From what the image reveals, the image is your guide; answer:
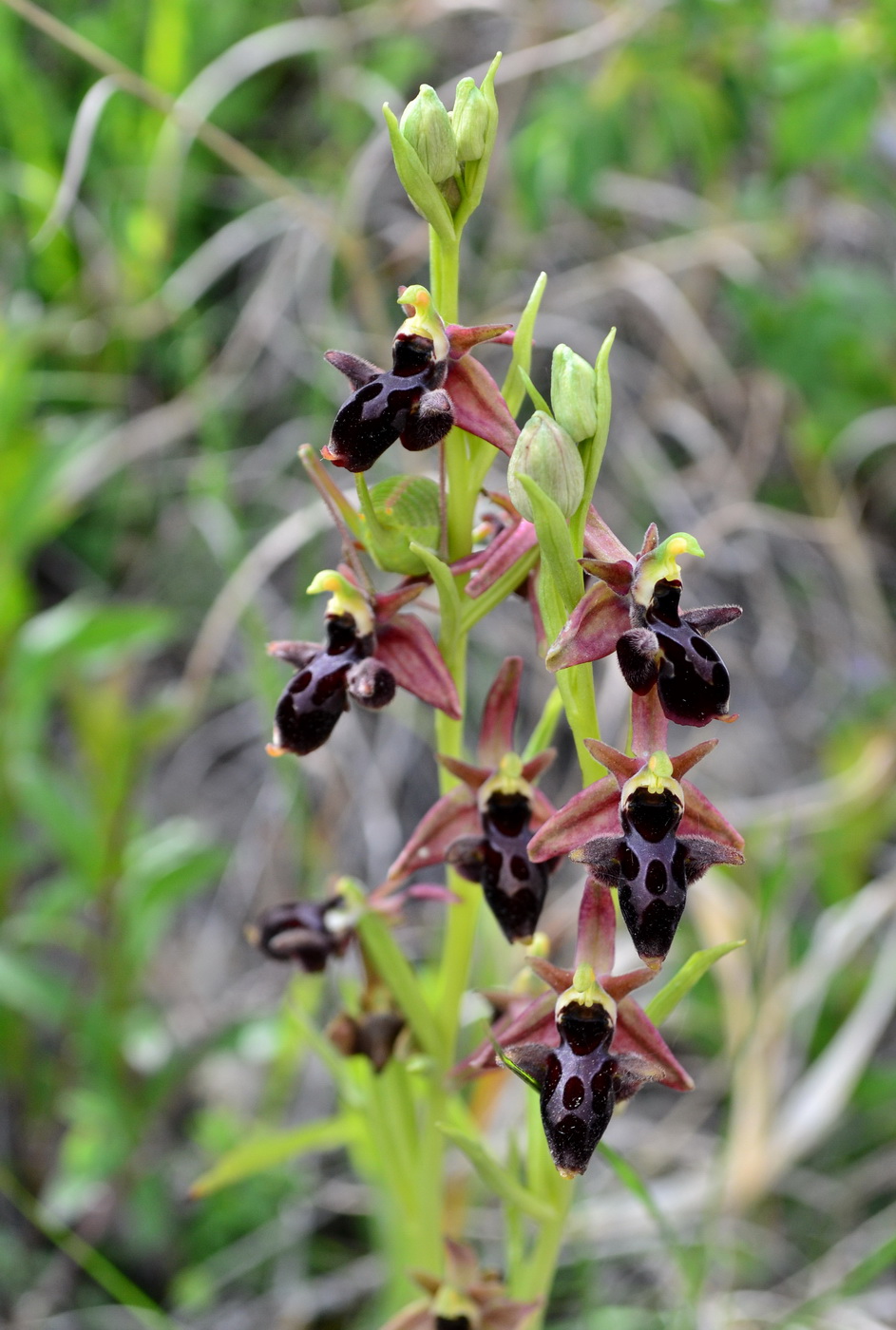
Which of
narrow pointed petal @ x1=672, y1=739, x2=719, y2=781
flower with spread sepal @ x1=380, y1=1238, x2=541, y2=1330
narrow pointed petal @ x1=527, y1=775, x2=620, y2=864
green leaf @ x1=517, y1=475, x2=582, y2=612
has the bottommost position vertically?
flower with spread sepal @ x1=380, y1=1238, x2=541, y2=1330

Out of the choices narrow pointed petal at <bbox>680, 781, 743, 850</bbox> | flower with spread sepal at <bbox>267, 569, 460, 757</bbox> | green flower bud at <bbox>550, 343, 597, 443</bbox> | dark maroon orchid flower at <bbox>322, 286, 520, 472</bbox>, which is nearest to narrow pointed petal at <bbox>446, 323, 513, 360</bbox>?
dark maroon orchid flower at <bbox>322, 286, 520, 472</bbox>

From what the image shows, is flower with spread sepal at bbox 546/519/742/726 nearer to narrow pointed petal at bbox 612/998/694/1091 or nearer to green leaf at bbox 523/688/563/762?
green leaf at bbox 523/688/563/762

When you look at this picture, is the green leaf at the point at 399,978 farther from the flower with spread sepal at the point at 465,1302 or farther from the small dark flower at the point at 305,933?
the flower with spread sepal at the point at 465,1302

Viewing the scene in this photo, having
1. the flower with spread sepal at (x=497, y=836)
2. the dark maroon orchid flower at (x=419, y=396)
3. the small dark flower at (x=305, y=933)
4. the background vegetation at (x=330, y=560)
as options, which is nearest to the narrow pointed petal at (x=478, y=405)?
the dark maroon orchid flower at (x=419, y=396)

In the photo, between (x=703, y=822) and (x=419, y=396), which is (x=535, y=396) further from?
(x=703, y=822)

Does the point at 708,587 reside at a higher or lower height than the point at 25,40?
lower

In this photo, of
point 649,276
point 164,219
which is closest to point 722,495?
point 649,276

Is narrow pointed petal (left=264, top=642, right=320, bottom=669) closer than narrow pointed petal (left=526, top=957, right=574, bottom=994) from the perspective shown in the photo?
No

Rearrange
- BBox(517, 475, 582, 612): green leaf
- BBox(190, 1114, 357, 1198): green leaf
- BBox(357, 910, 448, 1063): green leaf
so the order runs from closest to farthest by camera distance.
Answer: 1. BBox(517, 475, 582, 612): green leaf
2. BBox(357, 910, 448, 1063): green leaf
3. BBox(190, 1114, 357, 1198): green leaf

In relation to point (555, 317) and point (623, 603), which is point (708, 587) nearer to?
point (555, 317)
